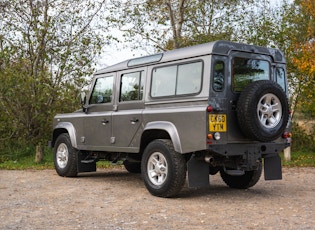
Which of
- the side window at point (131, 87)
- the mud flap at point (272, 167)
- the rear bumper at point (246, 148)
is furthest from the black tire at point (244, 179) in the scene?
the side window at point (131, 87)

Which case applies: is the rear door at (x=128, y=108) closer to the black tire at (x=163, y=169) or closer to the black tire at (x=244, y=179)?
the black tire at (x=163, y=169)

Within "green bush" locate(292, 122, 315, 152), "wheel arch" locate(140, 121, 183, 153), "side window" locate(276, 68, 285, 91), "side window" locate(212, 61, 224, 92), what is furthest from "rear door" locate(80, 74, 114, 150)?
"green bush" locate(292, 122, 315, 152)

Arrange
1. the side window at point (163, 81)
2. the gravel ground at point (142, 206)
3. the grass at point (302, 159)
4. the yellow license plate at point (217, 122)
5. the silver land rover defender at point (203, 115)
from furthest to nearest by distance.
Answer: the grass at point (302, 159)
the side window at point (163, 81)
the silver land rover defender at point (203, 115)
the yellow license plate at point (217, 122)
the gravel ground at point (142, 206)

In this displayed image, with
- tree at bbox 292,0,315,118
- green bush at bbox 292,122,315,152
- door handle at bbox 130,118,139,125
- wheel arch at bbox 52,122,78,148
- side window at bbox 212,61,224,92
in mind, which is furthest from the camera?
green bush at bbox 292,122,315,152

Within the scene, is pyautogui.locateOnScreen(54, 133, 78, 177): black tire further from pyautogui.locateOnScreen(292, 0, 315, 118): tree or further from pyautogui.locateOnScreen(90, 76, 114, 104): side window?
pyautogui.locateOnScreen(292, 0, 315, 118): tree

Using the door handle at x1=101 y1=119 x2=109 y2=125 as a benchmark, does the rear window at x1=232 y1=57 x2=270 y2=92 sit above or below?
above

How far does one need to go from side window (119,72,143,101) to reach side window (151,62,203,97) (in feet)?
1.25

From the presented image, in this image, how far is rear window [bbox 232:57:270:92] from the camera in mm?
6930

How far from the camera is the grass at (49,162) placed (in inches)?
505

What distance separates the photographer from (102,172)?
1131 centimetres

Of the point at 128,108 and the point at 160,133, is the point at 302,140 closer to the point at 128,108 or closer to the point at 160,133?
the point at 128,108

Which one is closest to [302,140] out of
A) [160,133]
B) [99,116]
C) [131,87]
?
[99,116]

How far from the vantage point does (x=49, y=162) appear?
14.9m

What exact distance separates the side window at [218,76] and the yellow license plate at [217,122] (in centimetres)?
41
